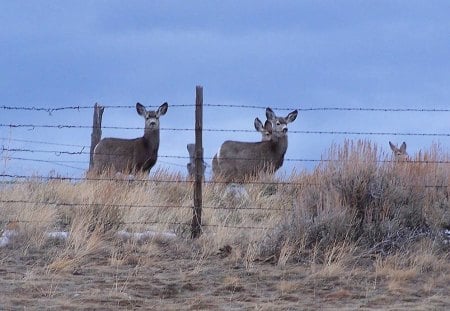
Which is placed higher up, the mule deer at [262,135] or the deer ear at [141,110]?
the deer ear at [141,110]

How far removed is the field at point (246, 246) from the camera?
9195mm

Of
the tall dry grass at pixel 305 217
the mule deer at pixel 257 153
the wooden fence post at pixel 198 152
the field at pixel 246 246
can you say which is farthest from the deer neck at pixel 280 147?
the wooden fence post at pixel 198 152

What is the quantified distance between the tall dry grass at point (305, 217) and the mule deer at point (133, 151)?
15.4 feet

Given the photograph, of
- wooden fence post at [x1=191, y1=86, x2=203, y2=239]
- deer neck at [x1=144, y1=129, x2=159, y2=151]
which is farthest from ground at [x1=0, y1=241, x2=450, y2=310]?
deer neck at [x1=144, y1=129, x2=159, y2=151]

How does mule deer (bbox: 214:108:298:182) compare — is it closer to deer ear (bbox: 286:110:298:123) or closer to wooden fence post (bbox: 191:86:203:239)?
deer ear (bbox: 286:110:298:123)

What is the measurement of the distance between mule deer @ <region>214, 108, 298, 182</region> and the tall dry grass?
4.60 m

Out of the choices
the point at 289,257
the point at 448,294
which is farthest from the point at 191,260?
the point at 448,294

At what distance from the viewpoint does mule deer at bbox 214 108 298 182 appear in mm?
19016

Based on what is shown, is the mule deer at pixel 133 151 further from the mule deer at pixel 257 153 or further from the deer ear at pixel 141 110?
the mule deer at pixel 257 153

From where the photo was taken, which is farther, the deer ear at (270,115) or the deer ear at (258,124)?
the deer ear at (258,124)

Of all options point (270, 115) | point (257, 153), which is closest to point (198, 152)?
point (257, 153)

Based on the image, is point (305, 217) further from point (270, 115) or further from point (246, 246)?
point (270, 115)

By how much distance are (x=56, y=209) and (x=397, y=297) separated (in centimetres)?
540

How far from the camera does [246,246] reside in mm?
11680
